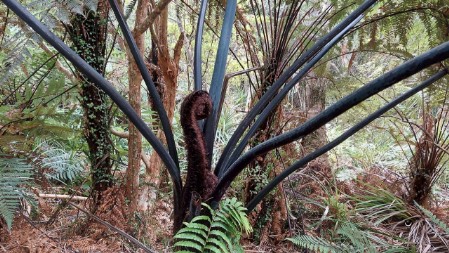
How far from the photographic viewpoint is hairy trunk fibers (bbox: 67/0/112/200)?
3.92 feet

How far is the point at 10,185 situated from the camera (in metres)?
0.96

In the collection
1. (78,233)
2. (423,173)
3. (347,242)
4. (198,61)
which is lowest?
(347,242)

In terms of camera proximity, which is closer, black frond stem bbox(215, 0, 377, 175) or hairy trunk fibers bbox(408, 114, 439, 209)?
black frond stem bbox(215, 0, 377, 175)

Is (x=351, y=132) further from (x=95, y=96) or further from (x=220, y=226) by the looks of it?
(x=95, y=96)

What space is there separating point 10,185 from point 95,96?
16.5 inches

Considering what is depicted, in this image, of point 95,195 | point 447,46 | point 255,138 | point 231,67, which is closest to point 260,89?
point 255,138

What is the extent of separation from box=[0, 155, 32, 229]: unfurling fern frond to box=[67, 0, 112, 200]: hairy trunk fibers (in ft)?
0.83

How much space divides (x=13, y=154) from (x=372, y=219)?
1.75 metres

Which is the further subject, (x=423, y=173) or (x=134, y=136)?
(x=423, y=173)

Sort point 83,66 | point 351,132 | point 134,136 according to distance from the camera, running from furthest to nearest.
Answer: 1. point 134,136
2. point 351,132
3. point 83,66

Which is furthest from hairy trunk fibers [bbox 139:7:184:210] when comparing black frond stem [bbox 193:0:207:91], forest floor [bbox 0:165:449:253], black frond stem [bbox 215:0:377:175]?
black frond stem [bbox 215:0:377:175]

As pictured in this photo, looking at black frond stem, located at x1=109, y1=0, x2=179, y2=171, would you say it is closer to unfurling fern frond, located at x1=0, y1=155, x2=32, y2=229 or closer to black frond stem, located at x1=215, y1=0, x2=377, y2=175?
black frond stem, located at x1=215, y1=0, x2=377, y2=175

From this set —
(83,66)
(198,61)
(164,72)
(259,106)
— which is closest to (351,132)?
(259,106)

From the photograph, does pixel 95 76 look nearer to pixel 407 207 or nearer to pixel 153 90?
pixel 153 90
